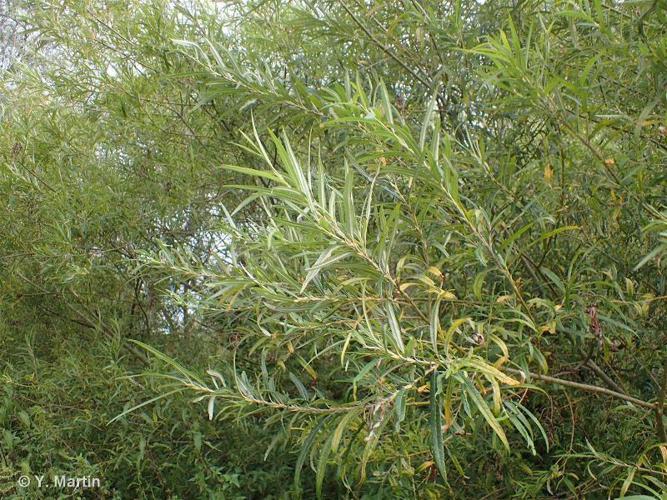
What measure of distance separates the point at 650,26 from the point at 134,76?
73.4 inches

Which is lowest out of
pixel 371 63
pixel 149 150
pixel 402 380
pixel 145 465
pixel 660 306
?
pixel 145 465

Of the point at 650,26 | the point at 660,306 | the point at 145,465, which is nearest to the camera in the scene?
the point at 650,26

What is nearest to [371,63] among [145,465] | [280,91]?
[280,91]

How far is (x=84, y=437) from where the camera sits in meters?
3.08

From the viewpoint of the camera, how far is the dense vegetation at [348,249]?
158 cm

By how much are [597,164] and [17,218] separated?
98.3 inches

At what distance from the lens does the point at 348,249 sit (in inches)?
55.5

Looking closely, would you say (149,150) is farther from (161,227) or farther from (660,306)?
(660,306)

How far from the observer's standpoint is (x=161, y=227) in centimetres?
312

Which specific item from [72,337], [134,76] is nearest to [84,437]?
[72,337]

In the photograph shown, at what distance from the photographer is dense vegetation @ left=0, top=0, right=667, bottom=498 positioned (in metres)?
1.58

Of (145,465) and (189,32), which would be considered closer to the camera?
(189,32)

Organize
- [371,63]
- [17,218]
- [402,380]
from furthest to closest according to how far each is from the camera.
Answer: [17,218] → [371,63] → [402,380]

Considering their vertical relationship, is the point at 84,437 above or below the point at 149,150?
below
